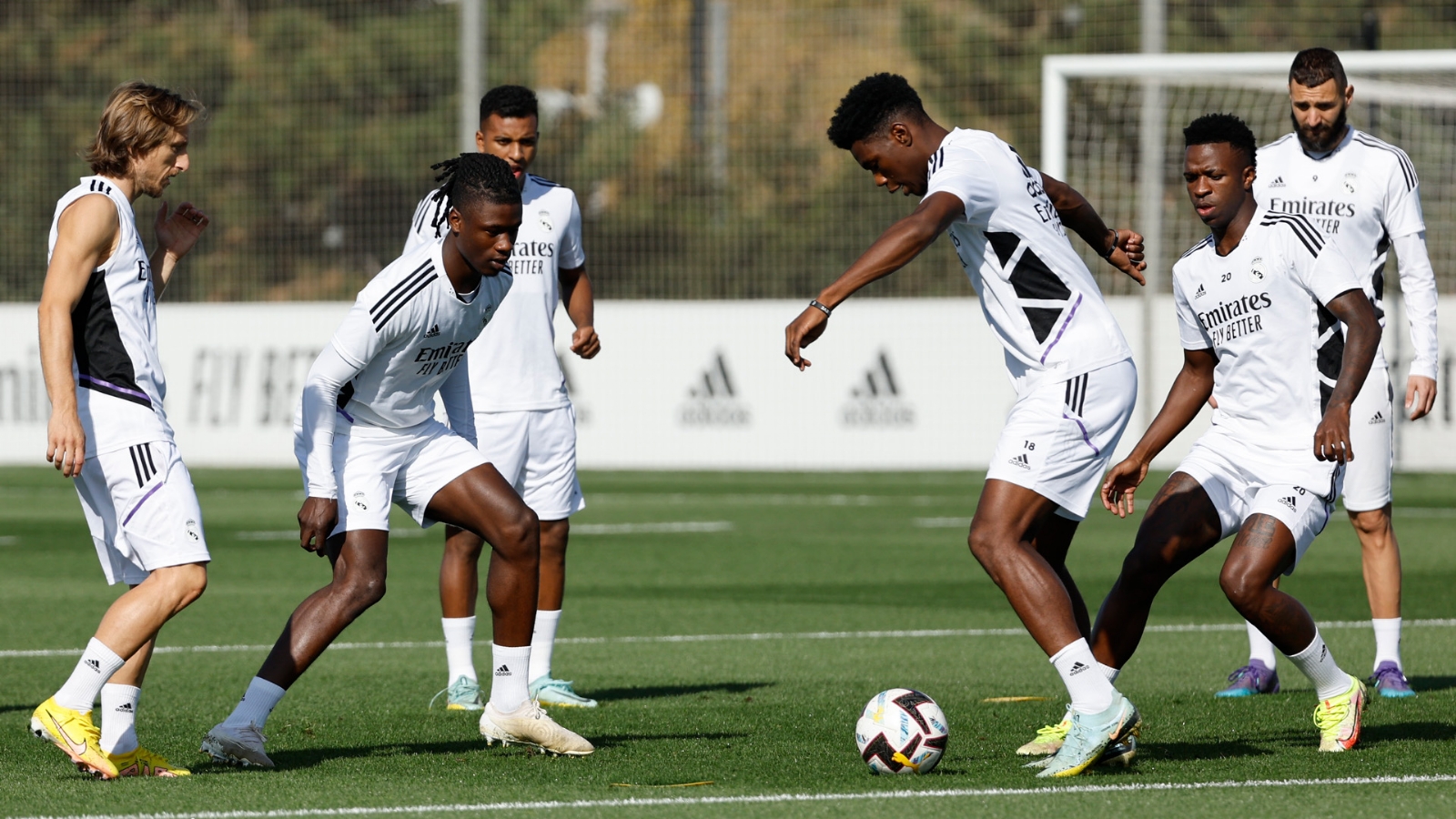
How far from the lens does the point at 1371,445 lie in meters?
7.94

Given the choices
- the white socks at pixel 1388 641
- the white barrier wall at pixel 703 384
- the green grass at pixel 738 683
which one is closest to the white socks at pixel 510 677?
the green grass at pixel 738 683

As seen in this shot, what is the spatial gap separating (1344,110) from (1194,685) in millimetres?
2517

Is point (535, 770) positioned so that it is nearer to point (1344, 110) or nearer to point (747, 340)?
point (1344, 110)

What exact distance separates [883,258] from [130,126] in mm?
2369

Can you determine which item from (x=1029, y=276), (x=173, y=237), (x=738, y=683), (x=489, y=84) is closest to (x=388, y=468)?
(x=173, y=237)

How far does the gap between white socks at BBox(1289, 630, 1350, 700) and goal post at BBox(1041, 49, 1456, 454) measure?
1303 cm

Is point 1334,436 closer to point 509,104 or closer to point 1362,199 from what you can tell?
point 1362,199

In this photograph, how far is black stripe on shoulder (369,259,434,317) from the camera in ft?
20.6

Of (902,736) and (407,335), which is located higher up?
(407,335)

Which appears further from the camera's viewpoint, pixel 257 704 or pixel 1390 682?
pixel 1390 682

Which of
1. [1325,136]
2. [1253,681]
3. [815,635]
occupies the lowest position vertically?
[815,635]

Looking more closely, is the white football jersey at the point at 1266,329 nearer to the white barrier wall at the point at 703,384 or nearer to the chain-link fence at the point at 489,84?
the white barrier wall at the point at 703,384

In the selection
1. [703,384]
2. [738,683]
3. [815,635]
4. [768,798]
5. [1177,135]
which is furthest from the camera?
[1177,135]

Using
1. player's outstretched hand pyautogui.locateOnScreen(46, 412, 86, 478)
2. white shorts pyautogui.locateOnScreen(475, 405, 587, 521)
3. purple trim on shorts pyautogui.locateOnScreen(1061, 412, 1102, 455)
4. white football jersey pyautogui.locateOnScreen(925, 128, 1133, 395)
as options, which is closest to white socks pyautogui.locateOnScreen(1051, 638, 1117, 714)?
purple trim on shorts pyautogui.locateOnScreen(1061, 412, 1102, 455)
